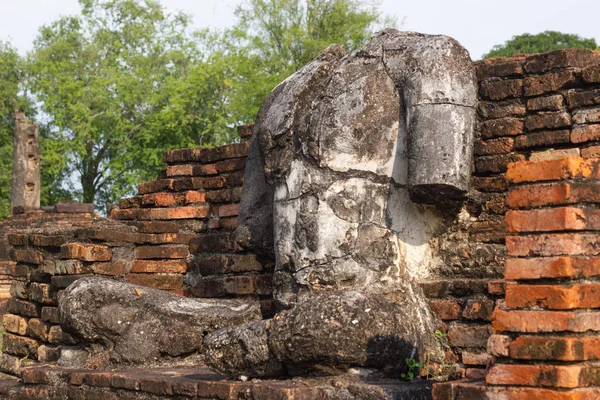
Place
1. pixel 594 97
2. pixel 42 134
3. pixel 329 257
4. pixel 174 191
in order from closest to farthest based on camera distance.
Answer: pixel 594 97 → pixel 329 257 → pixel 174 191 → pixel 42 134

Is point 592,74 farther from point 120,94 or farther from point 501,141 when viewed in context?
point 120,94

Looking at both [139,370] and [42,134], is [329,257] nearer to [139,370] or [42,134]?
[139,370]

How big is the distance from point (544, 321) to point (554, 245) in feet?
0.78

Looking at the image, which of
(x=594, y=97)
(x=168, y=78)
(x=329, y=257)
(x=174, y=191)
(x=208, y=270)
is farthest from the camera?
(x=168, y=78)

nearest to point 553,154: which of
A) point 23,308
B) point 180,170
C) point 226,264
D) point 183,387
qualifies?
point 183,387

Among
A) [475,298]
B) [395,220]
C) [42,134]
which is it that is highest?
[42,134]

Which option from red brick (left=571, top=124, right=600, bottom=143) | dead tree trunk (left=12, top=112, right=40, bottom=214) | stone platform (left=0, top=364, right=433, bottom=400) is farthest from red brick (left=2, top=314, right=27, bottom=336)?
dead tree trunk (left=12, top=112, right=40, bottom=214)

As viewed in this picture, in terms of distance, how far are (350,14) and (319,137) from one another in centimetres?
2384

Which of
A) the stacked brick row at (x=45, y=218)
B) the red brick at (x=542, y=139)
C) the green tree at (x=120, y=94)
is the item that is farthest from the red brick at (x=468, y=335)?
the green tree at (x=120, y=94)

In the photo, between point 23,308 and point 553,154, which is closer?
point 553,154

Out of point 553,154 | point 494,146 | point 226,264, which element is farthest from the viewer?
point 226,264

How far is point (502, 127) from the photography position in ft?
15.5

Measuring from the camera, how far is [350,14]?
28094 mm

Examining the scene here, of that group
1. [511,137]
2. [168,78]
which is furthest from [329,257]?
[168,78]
